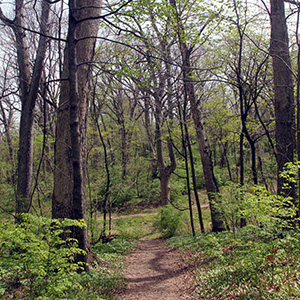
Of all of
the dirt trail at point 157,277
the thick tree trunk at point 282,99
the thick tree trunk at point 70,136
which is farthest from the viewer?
the thick tree trunk at point 282,99

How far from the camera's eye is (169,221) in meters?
11.2

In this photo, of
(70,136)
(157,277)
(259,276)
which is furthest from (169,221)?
(259,276)

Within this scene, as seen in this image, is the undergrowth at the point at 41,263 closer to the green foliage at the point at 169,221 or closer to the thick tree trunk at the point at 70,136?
the thick tree trunk at the point at 70,136

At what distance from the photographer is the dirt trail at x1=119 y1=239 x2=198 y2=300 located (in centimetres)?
468

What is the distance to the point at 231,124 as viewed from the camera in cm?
1420

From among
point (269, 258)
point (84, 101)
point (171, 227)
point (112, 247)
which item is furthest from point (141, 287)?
point (171, 227)

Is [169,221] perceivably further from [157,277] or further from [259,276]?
→ [259,276]

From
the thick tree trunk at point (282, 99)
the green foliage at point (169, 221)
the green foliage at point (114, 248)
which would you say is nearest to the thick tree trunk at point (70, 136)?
the green foliage at point (114, 248)

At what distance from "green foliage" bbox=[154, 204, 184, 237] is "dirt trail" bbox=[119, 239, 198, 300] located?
2.45 m

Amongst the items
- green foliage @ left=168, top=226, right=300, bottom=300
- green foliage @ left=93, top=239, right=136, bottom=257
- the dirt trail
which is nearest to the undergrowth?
the dirt trail

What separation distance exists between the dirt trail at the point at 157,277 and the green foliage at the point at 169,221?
2449 mm

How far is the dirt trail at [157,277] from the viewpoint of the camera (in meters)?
4.68

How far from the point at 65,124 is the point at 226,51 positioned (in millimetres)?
7639

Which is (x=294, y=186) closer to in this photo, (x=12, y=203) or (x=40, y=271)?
(x=40, y=271)
